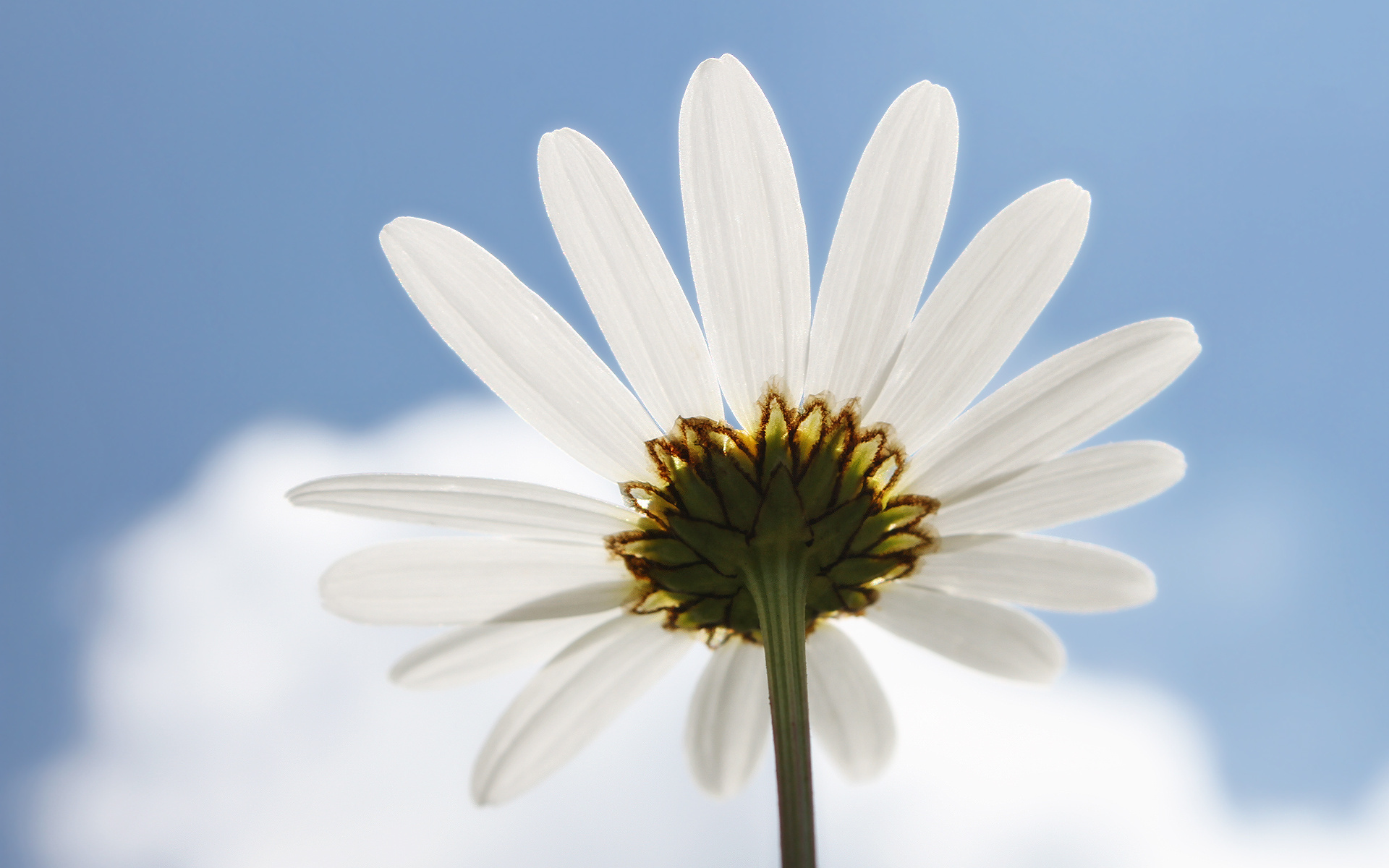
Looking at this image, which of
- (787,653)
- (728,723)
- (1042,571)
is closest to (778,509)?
(787,653)

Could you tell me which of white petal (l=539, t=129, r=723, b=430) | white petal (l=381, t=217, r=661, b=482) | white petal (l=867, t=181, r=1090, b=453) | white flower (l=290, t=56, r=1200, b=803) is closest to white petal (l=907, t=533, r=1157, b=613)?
white flower (l=290, t=56, r=1200, b=803)

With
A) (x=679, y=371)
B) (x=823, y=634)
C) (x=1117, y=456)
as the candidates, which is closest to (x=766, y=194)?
(x=679, y=371)

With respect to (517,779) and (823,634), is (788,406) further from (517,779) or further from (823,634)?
(517,779)

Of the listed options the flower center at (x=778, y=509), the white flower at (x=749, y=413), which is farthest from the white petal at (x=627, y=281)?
the flower center at (x=778, y=509)

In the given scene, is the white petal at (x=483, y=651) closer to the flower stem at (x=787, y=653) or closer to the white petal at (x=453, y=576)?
the white petal at (x=453, y=576)

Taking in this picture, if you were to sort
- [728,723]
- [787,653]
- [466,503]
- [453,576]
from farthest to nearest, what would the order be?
[728,723] → [453,576] → [466,503] → [787,653]

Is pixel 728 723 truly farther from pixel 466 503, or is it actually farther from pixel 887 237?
pixel 887 237
